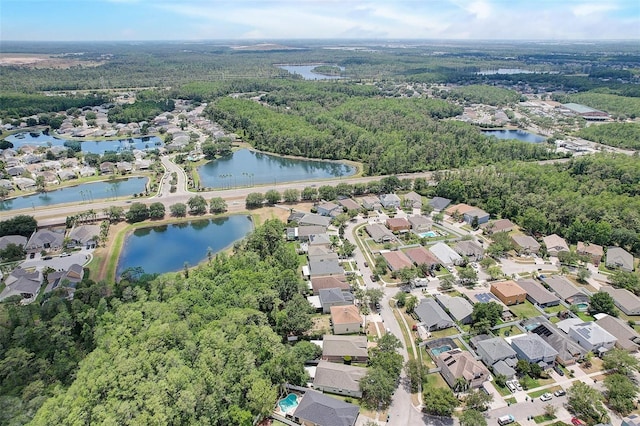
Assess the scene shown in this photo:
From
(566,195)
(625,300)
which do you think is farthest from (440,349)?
(566,195)

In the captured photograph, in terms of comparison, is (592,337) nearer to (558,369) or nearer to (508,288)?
(558,369)

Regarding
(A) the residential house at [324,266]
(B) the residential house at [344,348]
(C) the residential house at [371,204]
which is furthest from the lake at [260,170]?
(B) the residential house at [344,348]

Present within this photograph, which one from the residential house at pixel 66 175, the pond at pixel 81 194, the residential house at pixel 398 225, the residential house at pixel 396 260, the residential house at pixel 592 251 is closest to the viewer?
the residential house at pixel 396 260

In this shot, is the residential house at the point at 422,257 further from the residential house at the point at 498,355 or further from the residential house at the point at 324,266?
the residential house at the point at 498,355

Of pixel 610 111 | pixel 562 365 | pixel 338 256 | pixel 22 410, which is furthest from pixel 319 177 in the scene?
pixel 610 111

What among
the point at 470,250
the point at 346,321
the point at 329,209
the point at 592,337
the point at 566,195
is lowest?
the point at 592,337

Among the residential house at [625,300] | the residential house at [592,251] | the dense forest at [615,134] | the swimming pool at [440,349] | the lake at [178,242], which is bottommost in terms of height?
the lake at [178,242]

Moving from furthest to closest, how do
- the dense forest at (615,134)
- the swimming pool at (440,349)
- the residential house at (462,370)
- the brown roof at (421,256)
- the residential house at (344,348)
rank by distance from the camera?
the dense forest at (615,134) < the brown roof at (421,256) < the swimming pool at (440,349) < the residential house at (344,348) < the residential house at (462,370)

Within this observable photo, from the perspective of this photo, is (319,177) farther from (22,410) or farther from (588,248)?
(22,410)
